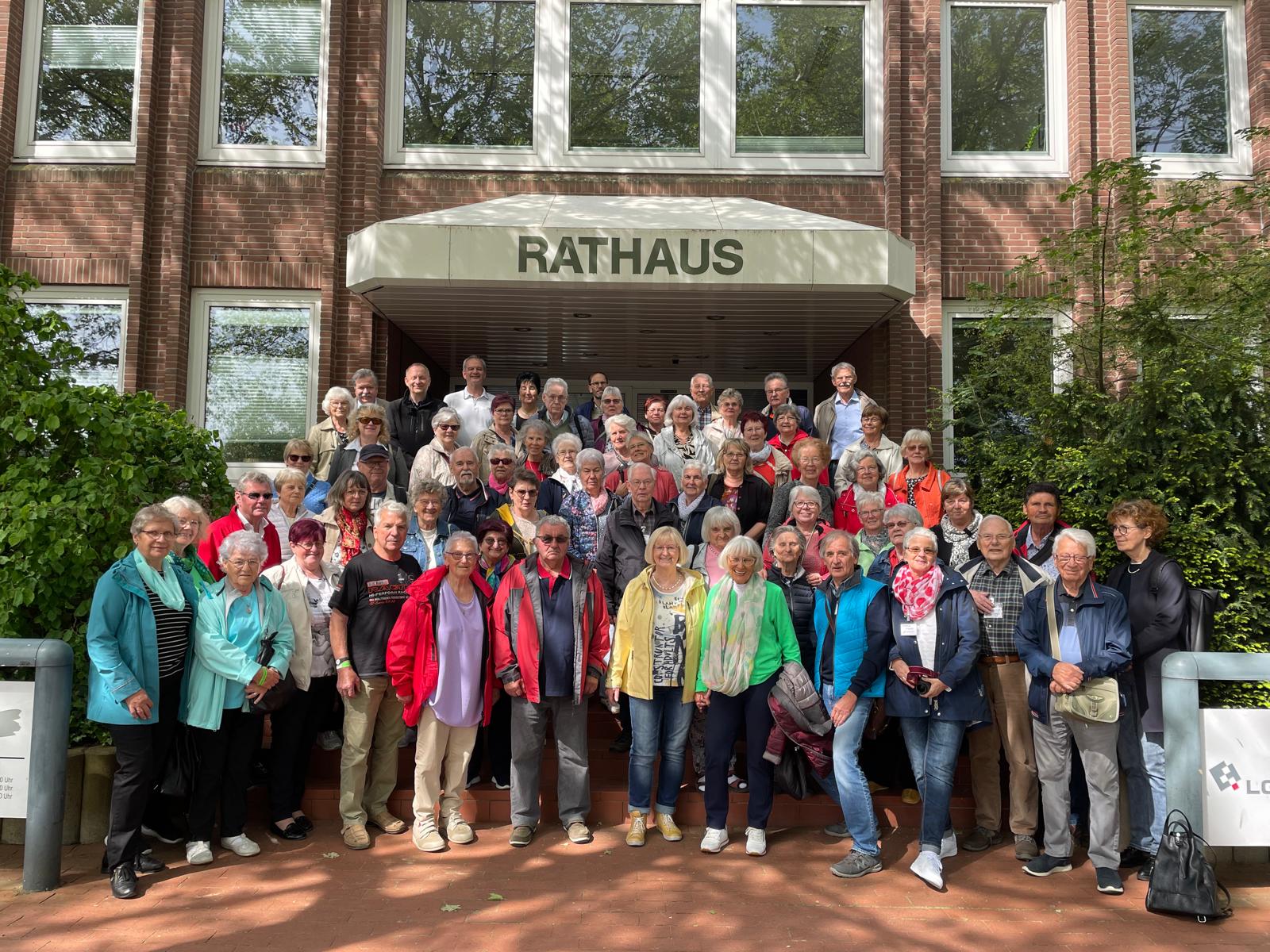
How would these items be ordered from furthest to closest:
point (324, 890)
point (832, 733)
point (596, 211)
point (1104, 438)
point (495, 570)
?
point (596, 211), point (1104, 438), point (495, 570), point (832, 733), point (324, 890)

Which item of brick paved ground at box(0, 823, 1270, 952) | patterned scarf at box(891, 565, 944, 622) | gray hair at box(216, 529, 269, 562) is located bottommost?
brick paved ground at box(0, 823, 1270, 952)

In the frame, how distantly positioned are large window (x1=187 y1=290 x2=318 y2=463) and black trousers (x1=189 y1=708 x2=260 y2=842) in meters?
6.60

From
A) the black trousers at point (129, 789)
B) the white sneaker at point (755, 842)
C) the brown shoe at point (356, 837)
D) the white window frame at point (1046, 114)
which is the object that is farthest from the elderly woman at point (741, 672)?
the white window frame at point (1046, 114)

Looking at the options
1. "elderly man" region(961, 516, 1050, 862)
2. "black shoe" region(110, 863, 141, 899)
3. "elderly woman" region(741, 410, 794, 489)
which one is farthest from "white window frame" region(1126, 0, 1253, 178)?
"black shoe" region(110, 863, 141, 899)

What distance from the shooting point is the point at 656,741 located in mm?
6250

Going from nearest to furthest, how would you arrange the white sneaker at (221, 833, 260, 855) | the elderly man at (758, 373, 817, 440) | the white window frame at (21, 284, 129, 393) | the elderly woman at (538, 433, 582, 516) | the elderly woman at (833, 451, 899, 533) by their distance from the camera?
the white sneaker at (221, 833, 260, 855)
the elderly woman at (538, 433, 582, 516)
the elderly woman at (833, 451, 899, 533)
the elderly man at (758, 373, 817, 440)
the white window frame at (21, 284, 129, 393)

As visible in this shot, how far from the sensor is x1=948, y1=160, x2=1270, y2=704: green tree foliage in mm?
6676

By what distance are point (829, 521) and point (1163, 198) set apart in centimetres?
720

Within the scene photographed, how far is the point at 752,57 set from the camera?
1260 centimetres

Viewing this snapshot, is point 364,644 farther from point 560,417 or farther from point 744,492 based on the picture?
point 560,417

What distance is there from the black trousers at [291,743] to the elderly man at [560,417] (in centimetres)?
311

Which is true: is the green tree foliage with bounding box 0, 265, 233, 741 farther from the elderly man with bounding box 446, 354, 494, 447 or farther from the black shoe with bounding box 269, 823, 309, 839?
the elderly man with bounding box 446, 354, 494, 447

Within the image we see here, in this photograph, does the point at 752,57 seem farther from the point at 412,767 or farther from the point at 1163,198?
the point at 412,767

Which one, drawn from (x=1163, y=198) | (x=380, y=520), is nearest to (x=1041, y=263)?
(x=1163, y=198)
